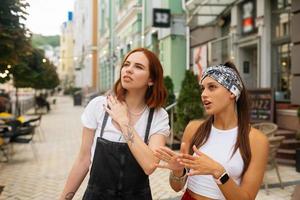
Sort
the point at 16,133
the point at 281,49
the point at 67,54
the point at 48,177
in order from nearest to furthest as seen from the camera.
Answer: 1. the point at 48,177
2. the point at 16,133
3. the point at 281,49
4. the point at 67,54

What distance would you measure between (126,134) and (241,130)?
25.1 inches

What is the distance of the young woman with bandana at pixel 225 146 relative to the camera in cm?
228

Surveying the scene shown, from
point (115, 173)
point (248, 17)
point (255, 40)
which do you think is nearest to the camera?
point (115, 173)

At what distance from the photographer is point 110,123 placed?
2459 millimetres

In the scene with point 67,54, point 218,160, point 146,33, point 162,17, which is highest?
point 67,54

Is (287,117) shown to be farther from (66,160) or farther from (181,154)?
(181,154)

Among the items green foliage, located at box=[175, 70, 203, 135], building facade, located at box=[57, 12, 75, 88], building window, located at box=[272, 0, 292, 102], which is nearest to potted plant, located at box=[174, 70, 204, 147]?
green foliage, located at box=[175, 70, 203, 135]

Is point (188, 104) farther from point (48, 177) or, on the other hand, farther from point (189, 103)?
point (48, 177)

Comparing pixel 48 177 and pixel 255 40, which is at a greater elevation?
pixel 255 40

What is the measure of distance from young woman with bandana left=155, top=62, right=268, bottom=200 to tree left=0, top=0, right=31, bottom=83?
265 inches

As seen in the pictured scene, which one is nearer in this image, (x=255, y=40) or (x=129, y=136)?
(x=129, y=136)

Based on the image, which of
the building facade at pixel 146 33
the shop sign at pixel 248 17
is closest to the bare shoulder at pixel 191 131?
the building facade at pixel 146 33

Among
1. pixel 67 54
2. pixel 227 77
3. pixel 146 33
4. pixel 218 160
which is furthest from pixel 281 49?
pixel 67 54

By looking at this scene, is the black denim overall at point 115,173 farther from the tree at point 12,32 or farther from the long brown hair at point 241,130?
the tree at point 12,32
